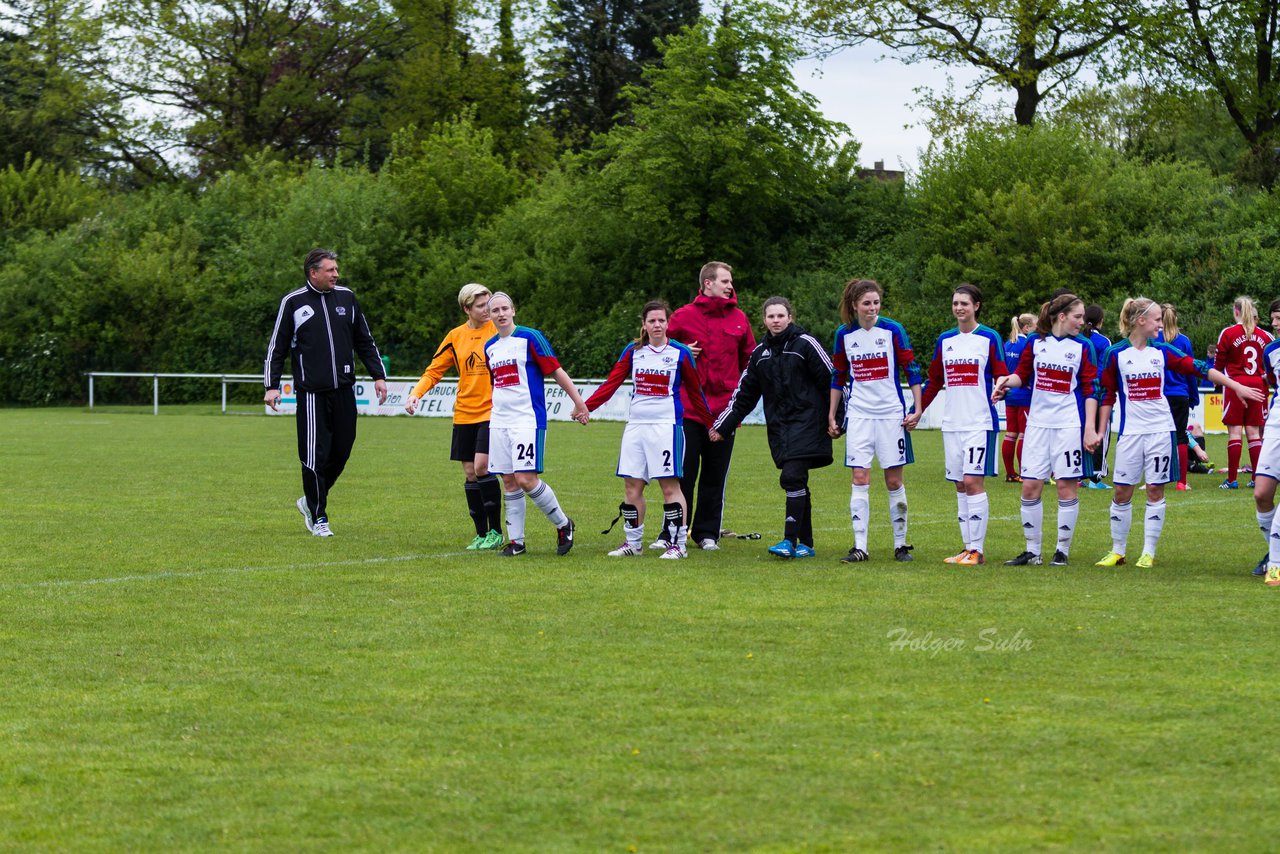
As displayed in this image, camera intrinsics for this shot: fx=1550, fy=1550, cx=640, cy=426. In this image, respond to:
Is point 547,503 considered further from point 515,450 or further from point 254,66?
point 254,66

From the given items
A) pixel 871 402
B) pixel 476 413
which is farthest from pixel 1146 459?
pixel 476 413

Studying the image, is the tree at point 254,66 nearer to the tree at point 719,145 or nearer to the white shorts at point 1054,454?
the tree at point 719,145

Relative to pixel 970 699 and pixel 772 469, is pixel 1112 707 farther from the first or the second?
pixel 772 469

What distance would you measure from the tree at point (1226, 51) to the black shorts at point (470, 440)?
36.0 metres

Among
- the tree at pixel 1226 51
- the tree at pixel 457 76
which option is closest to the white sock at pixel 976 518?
the tree at pixel 1226 51

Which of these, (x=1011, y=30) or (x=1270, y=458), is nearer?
(x=1270, y=458)

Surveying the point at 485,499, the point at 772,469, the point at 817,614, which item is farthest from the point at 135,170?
the point at 817,614

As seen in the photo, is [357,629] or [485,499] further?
[485,499]

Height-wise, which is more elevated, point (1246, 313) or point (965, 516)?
point (1246, 313)

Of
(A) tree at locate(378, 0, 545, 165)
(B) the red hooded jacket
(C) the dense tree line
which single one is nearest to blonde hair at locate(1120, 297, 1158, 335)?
(B) the red hooded jacket

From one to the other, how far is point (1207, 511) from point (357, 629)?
9.28m

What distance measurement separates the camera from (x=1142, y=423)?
1014 centimetres

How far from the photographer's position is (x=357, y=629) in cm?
776

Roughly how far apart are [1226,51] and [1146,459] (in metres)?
37.2
